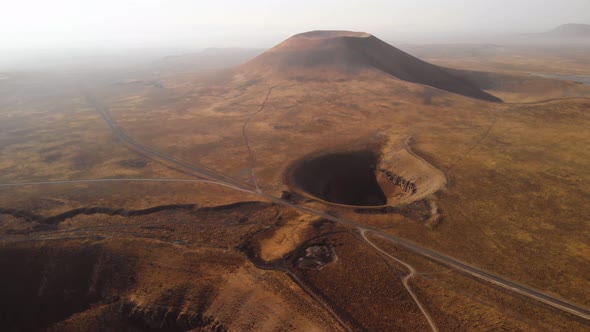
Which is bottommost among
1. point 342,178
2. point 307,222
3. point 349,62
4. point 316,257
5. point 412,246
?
point 316,257

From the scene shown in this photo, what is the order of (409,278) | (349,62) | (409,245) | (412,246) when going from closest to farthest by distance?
(409,278) → (412,246) → (409,245) → (349,62)

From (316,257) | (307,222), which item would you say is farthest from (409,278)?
(307,222)

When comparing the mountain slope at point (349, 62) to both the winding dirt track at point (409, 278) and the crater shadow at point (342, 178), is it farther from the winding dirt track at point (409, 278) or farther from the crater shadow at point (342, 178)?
the winding dirt track at point (409, 278)

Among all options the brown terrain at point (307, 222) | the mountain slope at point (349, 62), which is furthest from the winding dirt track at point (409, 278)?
the mountain slope at point (349, 62)

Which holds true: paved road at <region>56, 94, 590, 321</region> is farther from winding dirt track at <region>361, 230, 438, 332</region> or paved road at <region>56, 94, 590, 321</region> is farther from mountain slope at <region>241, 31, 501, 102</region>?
mountain slope at <region>241, 31, 501, 102</region>

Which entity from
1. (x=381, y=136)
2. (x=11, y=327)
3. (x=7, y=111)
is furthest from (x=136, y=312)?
(x=7, y=111)

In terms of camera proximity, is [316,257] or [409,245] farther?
[409,245]

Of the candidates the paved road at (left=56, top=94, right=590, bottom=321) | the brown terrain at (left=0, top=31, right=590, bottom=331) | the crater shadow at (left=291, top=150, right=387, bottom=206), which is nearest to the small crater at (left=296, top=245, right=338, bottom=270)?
the brown terrain at (left=0, top=31, right=590, bottom=331)

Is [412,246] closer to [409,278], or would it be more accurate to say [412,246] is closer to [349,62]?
[409,278]

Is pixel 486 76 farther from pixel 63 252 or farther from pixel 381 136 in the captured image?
pixel 63 252
